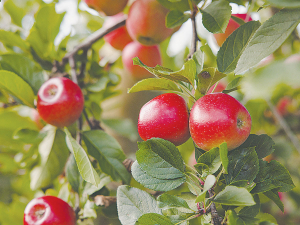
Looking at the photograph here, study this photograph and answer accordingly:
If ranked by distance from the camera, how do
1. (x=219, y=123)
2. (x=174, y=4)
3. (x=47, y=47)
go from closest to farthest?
(x=219, y=123) → (x=174, y=4) → (x=47, y=47)

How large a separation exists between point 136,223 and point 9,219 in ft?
2.53

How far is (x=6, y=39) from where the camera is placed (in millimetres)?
865

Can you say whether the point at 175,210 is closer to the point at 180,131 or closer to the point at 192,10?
the point at 180,131

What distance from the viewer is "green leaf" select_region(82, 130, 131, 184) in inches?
28.0

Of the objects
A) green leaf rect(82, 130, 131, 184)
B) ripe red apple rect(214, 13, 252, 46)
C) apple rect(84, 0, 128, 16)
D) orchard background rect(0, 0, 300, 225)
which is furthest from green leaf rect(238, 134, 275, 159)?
apple rect(84, 0, 128, 16)

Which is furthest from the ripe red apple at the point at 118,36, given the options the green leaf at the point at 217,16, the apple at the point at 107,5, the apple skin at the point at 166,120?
the apple skin at the point at 166,120

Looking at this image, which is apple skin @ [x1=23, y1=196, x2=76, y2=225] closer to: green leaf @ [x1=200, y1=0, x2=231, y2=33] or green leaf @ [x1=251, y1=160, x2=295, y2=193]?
green leaf @ [x1=251, y1=160, x2=295, y2=193]

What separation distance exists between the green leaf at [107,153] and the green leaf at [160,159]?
0.25 metres

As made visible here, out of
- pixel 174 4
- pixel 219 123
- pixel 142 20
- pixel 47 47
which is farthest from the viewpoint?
pixel 47 47

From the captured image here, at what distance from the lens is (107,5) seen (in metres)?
0.90

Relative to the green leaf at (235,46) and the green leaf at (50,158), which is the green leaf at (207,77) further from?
the green leaf at (50,158)

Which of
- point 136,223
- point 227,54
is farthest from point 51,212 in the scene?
point 227,54

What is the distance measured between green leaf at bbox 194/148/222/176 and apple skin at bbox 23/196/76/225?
1.45 feet

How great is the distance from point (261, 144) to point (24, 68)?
772 millimetres
